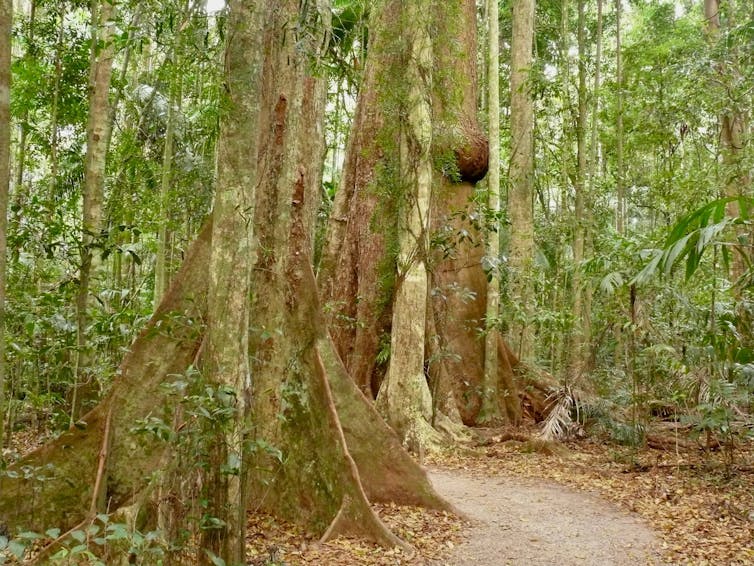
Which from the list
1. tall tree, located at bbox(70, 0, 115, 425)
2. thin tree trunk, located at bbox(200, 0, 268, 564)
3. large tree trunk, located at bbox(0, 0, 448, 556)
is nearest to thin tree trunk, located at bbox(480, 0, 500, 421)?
large tree trunk, located at bbox(0, 0, 448, 556)

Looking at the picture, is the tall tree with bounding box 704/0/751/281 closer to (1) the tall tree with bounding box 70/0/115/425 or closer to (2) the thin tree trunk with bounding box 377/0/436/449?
(2) the thin tree trunk with bounding box 377/0/436/449

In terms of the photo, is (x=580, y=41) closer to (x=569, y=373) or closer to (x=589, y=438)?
(x=569, y=373)

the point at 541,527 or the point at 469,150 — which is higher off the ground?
the point at 469,150

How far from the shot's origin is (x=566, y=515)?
21.0ft

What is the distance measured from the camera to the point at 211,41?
468 cm

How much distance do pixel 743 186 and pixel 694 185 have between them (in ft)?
5.30

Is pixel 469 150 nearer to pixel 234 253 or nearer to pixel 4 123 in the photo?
pixel 234 253

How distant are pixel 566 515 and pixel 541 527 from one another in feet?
1.68

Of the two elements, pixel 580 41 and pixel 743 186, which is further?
pixel 580 41

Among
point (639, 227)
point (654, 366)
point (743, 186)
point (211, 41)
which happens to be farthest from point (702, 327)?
point (639, 227)

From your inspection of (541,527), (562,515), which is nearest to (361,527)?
(541,527)

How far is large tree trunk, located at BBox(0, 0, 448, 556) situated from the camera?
477 centimetres

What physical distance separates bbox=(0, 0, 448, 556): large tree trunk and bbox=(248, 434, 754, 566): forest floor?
281 millimetres

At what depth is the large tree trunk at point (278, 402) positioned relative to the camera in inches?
188
